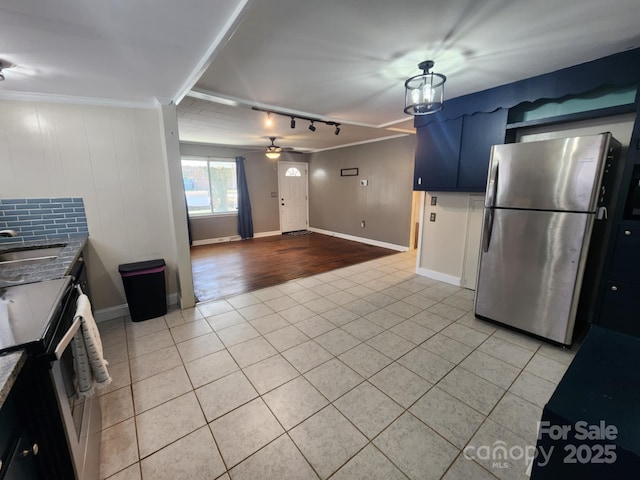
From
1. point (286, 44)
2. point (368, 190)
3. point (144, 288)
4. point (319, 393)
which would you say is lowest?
point (319, 393)

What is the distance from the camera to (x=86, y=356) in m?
1.25

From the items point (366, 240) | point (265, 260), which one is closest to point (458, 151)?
point (366, 240)

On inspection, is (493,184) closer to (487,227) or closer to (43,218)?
(487,227)

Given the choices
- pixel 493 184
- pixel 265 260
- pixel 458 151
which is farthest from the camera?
pixel 265 260

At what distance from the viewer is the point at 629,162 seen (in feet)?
6.64

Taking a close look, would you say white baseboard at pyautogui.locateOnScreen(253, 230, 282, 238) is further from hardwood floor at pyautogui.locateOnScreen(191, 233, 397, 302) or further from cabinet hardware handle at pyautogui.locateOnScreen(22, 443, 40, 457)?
cabinet hardware handle at pyautogui.locateOnScreen(22, 443, 40, 457)

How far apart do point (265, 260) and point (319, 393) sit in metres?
3.52

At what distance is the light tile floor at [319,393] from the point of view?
1423mm

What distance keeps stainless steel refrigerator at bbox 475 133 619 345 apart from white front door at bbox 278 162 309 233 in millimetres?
5840

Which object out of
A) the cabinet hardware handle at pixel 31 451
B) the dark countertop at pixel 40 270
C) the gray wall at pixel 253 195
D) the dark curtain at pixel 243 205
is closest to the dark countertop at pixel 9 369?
the cabinet hardware handle at pixel 31 451

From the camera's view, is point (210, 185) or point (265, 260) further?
point (210, 185)

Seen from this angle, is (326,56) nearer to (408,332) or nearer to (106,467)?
(408,332)

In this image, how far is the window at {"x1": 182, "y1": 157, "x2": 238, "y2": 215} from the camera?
6.35 meters

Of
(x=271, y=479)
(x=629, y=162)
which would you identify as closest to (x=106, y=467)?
(x=271, y=479)
